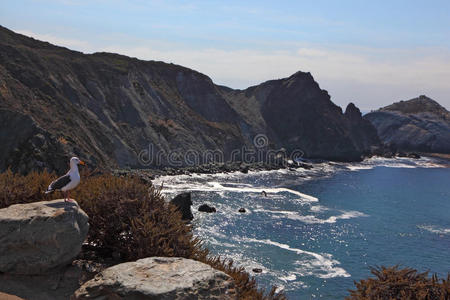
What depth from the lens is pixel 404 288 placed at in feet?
33.2

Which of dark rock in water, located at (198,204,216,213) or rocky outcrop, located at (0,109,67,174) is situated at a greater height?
rocky outcrop, located at (0,109,67,174)

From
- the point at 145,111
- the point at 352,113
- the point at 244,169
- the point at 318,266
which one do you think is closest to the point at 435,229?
the point at 318,266

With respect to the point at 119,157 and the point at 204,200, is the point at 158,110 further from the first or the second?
the point at 204,200

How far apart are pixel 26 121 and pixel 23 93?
18.8 metres

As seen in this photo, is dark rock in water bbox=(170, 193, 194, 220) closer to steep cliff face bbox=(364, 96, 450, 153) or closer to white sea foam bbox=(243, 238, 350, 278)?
white sea foam bbox=(243, 238, 350, 278)

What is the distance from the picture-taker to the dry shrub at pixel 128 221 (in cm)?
1138

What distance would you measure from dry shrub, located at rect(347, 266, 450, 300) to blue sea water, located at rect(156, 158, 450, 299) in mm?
20670

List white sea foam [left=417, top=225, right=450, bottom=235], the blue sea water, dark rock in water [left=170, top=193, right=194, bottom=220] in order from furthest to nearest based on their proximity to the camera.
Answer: white sea foam [left=417, top=225, right=450, bottom=235] < dark rock in water [left=170, top=193, right=194, bottom=220] < the blue sea water

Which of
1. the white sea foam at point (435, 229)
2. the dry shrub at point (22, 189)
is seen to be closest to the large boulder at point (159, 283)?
the dry shrub at point (22, 189)

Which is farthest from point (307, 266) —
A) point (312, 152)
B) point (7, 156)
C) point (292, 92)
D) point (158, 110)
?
point (292, 92)

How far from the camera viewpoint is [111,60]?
113m

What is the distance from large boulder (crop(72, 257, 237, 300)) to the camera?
8.32 meters

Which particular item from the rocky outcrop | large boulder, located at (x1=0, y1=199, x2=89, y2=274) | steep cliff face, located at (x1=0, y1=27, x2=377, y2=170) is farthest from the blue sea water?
large boulder, located at (x1=0, y1=199, x2=89, y2=274)

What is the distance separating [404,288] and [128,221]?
7.98 m
